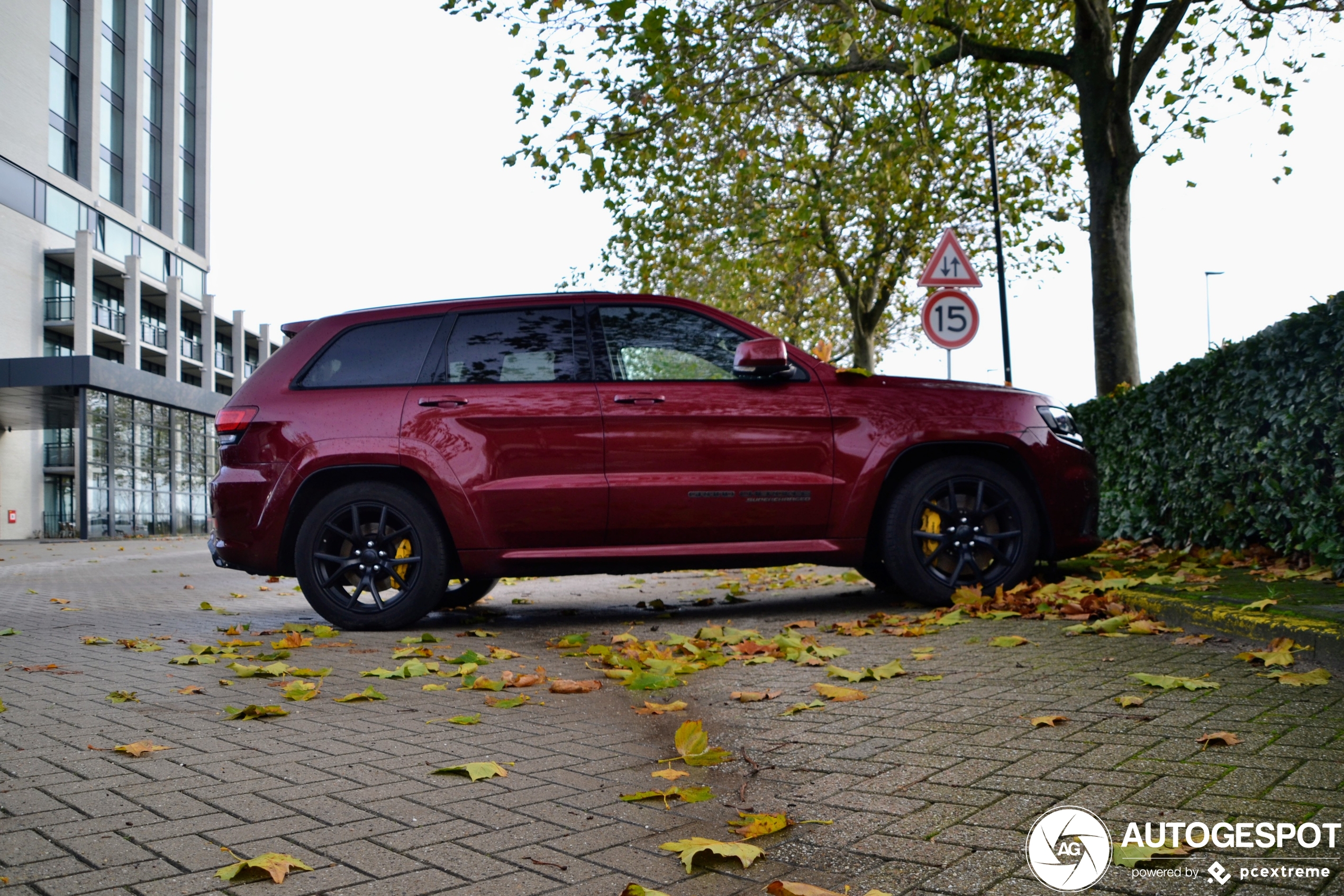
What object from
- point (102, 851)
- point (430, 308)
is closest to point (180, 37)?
point (430, 308)

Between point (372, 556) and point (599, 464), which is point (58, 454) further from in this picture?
point (599, 464)

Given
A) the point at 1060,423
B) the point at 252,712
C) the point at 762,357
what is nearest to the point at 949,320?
the point at 1060,423

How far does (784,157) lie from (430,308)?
16562 mm

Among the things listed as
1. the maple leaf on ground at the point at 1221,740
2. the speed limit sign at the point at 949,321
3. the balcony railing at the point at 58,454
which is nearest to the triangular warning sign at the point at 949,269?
the speed limit sign at the point at 949,321

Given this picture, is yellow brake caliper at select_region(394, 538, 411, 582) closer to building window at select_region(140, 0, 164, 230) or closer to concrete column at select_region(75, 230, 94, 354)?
concrete column at select_region(75, 230, 94, 354)

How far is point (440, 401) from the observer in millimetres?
6359

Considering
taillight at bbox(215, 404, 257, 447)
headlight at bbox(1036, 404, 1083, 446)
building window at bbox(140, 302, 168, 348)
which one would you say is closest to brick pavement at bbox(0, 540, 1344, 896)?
taillight at bbox(215, 404, 257, 447)

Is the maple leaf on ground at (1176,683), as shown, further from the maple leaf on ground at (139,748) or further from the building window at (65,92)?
the building window at (65,92)

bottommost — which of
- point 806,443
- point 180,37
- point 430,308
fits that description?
point 806,443

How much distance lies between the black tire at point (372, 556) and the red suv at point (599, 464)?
0.4 inches

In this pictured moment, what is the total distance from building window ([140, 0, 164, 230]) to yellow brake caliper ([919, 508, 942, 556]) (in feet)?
164

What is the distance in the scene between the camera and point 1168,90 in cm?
1441

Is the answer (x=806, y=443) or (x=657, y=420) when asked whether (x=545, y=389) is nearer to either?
(x=657, y=420)

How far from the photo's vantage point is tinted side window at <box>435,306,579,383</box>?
255 inches
